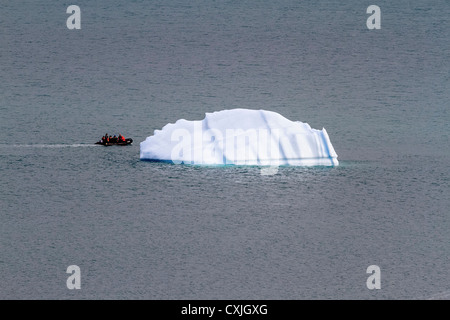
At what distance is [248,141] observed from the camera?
20.3 meters

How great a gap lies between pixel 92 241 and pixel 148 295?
3162 mm

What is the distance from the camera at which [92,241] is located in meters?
14.8

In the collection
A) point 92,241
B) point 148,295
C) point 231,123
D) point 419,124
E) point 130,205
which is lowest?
point 148,295

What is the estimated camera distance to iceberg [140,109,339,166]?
66.6 feet

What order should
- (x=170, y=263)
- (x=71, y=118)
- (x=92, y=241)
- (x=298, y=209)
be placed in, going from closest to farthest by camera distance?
(x=170, y=263), (x=92, y=241), (x=298, y=209), (x=71, y=118)

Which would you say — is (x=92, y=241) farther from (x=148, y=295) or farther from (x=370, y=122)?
(x=370, y=122)

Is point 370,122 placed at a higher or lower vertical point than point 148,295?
higher

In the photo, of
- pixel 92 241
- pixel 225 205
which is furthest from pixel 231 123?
pixel 92 241

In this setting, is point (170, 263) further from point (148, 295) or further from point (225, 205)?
point (225, 205)

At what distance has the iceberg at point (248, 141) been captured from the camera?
66.6 feet

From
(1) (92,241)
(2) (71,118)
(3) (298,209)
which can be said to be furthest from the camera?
(2) (71,118)

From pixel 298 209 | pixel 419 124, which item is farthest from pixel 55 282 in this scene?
pixel 419 124

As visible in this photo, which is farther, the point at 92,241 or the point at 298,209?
the point at 298,209

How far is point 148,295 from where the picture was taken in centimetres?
1195
